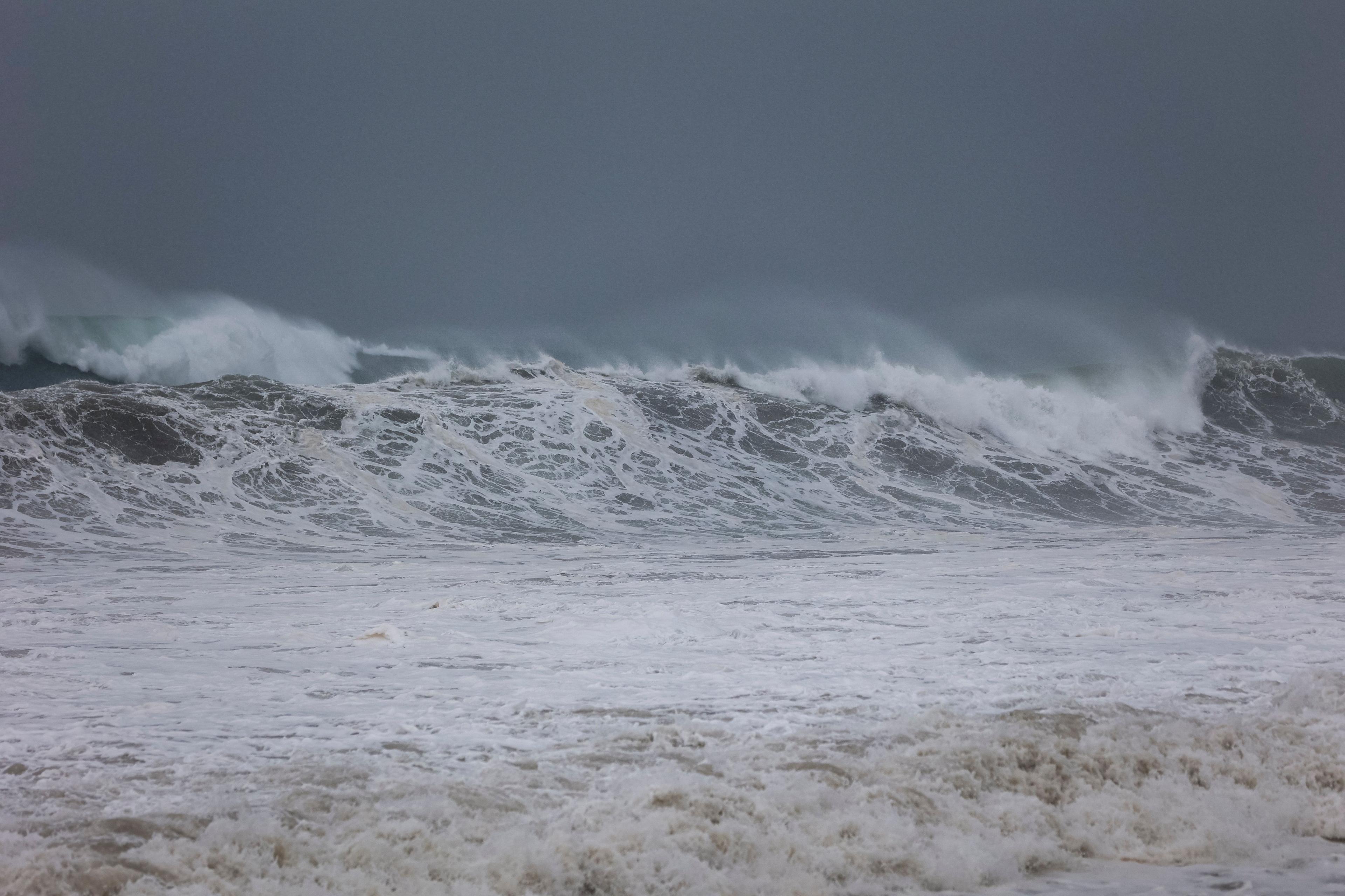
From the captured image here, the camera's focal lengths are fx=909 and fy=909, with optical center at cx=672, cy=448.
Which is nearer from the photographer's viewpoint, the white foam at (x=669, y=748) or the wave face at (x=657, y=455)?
the white foam at (x=669, y=748)

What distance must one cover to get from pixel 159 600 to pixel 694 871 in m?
8.84

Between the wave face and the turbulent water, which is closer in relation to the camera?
the turbulent water

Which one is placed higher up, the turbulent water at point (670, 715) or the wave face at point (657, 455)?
the wave face at point (657, 455)

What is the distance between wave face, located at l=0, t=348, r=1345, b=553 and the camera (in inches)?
928

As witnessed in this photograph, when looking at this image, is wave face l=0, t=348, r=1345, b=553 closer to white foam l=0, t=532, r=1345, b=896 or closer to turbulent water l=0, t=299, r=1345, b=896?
turbulent water l=0, t=299, r=1345, b=896

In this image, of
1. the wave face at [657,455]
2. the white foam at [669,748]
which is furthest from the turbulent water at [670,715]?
Result: the wave face at [657,455]

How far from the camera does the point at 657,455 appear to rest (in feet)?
99.9

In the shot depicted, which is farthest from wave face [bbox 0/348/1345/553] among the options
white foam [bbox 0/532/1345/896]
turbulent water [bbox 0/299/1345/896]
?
white foam [bbox 0/532/1345/896]

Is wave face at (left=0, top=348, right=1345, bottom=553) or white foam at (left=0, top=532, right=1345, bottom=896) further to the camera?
wave face at (left=0, top=348, right=1345, bottom=553)

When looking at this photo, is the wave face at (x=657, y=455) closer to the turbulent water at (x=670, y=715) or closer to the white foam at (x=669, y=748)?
the turbulent water at (x=670, y=715)

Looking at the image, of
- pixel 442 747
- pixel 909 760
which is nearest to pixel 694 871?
pixel 909 760

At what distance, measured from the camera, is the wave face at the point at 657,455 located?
23562mm

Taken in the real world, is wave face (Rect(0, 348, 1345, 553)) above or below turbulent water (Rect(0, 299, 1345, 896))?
above

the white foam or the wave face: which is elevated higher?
the wave face
